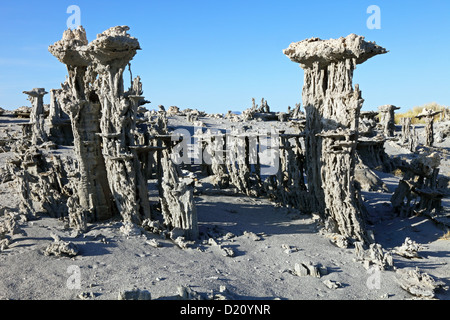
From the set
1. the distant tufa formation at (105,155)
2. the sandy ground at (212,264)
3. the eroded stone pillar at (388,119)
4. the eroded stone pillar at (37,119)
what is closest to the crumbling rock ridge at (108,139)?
the distant tufa formation at (105,155)

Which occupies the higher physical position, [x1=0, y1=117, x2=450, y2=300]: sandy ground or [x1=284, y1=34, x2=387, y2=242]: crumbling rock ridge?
[x1=284, y1=34, x2=387, y2=242]: crumbling rock ridge

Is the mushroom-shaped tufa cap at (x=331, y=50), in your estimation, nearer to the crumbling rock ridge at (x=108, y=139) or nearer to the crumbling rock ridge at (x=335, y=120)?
the crumbling rock ridge at (x=335, y=120)

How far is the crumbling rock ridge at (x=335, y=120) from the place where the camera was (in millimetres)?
10156

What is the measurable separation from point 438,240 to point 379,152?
12899 mm

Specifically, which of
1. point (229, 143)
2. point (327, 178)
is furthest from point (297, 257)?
point (229, 143)

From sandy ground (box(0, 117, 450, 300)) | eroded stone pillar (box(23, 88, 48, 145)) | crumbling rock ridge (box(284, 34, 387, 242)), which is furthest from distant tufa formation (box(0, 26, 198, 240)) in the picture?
eroded stone pillar (box(23, 88, 48, 145))

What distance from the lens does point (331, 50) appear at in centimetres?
1045

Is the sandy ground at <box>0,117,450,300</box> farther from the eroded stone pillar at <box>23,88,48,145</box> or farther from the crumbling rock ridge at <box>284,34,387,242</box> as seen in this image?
the eroded stone pillar at <box>23,88,48,145</box>

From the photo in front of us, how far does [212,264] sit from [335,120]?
5659mm

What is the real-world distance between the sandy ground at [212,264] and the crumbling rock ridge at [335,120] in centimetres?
99

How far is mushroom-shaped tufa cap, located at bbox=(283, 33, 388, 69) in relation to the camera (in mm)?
10125

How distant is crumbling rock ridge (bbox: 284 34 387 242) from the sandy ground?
38.8 inches

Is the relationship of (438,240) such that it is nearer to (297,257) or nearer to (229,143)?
(297,257)

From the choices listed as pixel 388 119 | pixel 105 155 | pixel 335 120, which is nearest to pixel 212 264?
pixel 105 155
